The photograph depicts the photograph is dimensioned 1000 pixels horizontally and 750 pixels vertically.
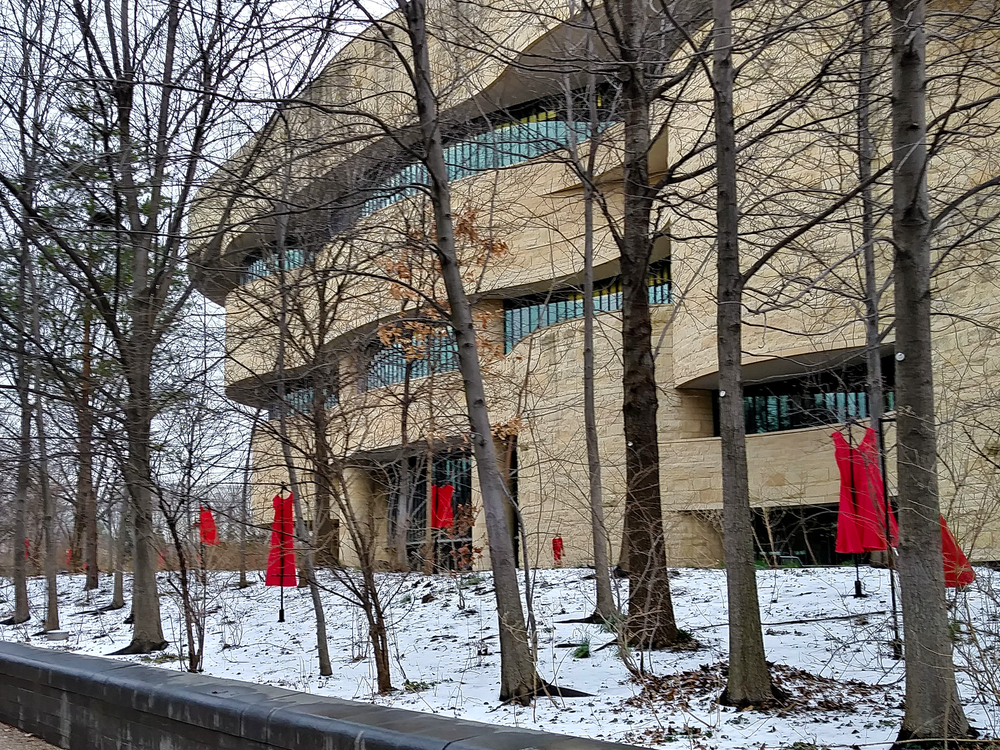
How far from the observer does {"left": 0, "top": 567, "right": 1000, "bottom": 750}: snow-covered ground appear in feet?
22.6

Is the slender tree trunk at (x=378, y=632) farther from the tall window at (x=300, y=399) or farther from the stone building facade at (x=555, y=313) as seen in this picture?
the tall window at (x=300, y=399)

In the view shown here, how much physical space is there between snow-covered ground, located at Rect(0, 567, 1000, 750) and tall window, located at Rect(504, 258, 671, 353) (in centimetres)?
946

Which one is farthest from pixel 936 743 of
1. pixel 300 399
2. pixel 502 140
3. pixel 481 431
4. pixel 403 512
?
pixel 502 140

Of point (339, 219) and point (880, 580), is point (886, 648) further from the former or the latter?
point (339, 219)

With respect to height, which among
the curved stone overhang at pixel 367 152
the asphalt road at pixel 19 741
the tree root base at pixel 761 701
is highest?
the curved stone overhang at pixel 367 152

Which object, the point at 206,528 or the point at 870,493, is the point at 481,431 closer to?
the point at 870,493

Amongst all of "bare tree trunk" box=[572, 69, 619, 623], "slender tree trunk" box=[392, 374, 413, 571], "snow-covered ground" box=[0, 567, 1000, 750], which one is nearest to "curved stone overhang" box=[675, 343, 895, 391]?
"snow-covered ground" box=[0, 567, 1000, 750]

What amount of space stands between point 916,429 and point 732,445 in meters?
1.77

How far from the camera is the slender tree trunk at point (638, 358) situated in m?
9.75

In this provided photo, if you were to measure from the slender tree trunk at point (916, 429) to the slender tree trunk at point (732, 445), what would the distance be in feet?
4.78

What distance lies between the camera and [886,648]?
9.31 m

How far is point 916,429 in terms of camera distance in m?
6.15

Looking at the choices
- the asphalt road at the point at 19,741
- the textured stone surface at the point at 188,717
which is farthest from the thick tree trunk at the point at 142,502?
the asphalt road at the point at 19,741

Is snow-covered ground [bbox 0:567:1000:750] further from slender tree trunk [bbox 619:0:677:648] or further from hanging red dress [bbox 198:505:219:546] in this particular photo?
hanging red dress [bbox 198:505:219:546]
